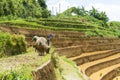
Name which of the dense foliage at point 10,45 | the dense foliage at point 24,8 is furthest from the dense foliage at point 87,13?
the dense foliage at point 10,45

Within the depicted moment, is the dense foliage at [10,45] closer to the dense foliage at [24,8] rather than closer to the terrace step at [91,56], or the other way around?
the terrace step at [91,56]

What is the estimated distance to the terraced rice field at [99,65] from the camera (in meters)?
21.2

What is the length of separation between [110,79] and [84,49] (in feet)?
17.1

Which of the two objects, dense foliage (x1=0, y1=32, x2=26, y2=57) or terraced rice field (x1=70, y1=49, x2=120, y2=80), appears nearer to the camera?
dense foliage (x1=0, y1=32, x2=26, y2=57)

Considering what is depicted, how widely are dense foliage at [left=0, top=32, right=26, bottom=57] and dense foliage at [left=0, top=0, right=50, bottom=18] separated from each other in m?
18.9

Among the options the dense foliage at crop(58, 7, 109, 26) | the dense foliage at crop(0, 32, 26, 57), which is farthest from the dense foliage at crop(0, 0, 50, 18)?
the dense foliage at crop(0, 32, 26, 57)

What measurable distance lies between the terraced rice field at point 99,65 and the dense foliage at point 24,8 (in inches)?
415

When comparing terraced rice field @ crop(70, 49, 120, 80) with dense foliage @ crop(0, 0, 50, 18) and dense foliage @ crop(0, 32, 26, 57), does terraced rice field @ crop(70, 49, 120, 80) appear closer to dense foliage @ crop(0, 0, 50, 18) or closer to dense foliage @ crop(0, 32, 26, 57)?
dense foliage @ crop(0, 32, 26, 57)

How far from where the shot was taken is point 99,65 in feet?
79.5

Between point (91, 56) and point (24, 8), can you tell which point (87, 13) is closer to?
point (24, 8)

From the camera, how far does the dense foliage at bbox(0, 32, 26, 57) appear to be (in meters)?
12.1

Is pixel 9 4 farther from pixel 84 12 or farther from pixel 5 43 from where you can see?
pixel 5 43

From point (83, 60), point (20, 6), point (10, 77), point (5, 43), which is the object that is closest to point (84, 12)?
point (20, 6)

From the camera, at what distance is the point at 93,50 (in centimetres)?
2872
